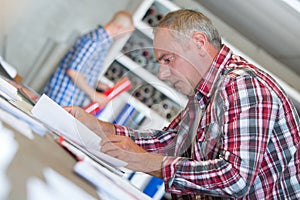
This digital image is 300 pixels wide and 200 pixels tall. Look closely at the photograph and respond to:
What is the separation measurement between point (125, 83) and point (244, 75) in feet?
1.72

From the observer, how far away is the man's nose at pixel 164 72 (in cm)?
139

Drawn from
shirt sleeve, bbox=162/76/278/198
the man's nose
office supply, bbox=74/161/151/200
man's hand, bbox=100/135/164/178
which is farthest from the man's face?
office supply, bbox=74/161/151/200

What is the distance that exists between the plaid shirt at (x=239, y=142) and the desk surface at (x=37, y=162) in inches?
11.2

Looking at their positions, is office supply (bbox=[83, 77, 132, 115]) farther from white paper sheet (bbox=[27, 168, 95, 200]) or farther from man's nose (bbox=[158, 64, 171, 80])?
white paper sheet (bbox=[27, 168, 95, 200])

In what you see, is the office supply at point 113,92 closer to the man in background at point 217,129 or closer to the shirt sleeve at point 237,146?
the man in background at point 217,129

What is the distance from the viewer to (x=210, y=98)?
1.46 meters

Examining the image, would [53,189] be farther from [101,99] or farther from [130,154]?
[101,99]

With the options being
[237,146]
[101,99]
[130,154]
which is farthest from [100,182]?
[101,99]

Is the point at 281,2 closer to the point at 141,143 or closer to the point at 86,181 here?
the point at 141,143

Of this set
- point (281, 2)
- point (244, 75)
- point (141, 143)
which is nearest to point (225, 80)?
point (244, 75)

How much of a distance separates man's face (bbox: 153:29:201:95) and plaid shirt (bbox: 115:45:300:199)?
0.06m

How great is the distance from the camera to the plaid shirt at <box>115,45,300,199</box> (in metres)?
1.29

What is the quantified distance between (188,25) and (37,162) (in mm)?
602

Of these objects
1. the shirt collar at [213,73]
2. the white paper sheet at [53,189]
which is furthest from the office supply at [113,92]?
the white paper sheet at [53,189]
